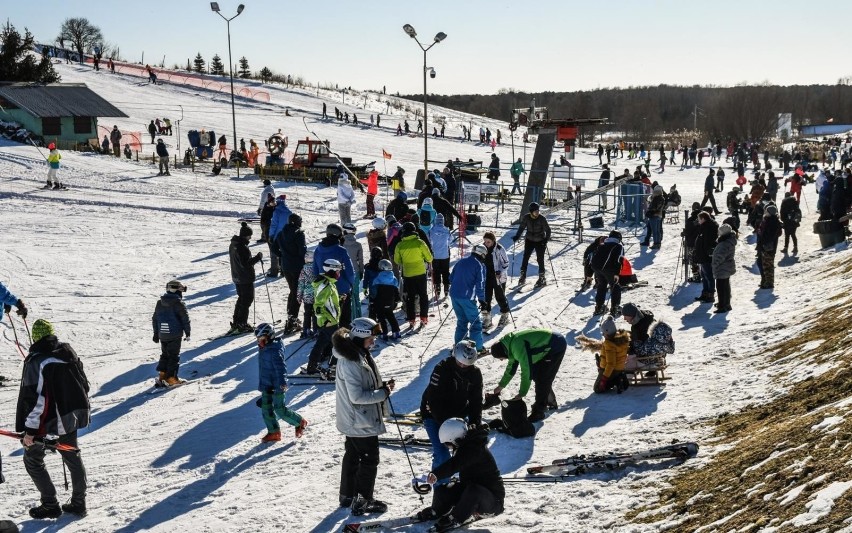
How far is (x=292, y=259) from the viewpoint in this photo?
13906mm

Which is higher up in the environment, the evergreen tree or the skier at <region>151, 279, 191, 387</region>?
the evergreen tree

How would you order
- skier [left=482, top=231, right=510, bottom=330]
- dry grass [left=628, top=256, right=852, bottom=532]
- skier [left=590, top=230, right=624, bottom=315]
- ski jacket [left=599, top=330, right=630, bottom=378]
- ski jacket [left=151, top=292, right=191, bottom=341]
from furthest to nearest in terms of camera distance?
skier [left=590, top=230, right=624, bottom=315], skier [left=482, top=231, right=510, bottom=330], ski jacket [left=151, top=292, right=191, bottom=341], ski jacket [left=599, top=330, right=630, bottom=378], dry grass [left=628, top=256, right=852, bottom=532]

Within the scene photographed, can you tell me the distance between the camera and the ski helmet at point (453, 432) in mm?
6867

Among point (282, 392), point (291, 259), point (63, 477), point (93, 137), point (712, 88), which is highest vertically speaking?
point (712, 88)

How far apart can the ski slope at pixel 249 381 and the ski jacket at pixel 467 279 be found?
1.02 metres

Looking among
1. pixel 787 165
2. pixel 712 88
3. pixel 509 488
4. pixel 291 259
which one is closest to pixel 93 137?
pixel 291 259

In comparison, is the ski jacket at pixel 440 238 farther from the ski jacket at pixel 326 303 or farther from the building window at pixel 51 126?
the building window at pixel 51 126

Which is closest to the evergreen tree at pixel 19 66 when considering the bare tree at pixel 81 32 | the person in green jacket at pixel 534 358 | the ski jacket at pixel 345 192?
the ski jacket at pixel 345 192

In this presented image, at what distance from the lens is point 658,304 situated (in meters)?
14.9

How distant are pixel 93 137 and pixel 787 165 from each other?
3148 cm

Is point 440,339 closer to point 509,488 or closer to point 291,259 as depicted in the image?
point 291,259

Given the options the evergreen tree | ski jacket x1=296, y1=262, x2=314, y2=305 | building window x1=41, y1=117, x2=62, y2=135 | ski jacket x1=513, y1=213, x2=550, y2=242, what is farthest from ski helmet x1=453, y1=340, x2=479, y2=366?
the evergreen tree

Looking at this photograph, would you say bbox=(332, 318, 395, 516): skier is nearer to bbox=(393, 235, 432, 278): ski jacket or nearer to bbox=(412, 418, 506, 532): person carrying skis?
bbox=(412, 418, 506, 532): person carrying skis

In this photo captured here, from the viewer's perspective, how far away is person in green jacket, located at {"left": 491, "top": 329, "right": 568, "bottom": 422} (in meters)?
9.13
